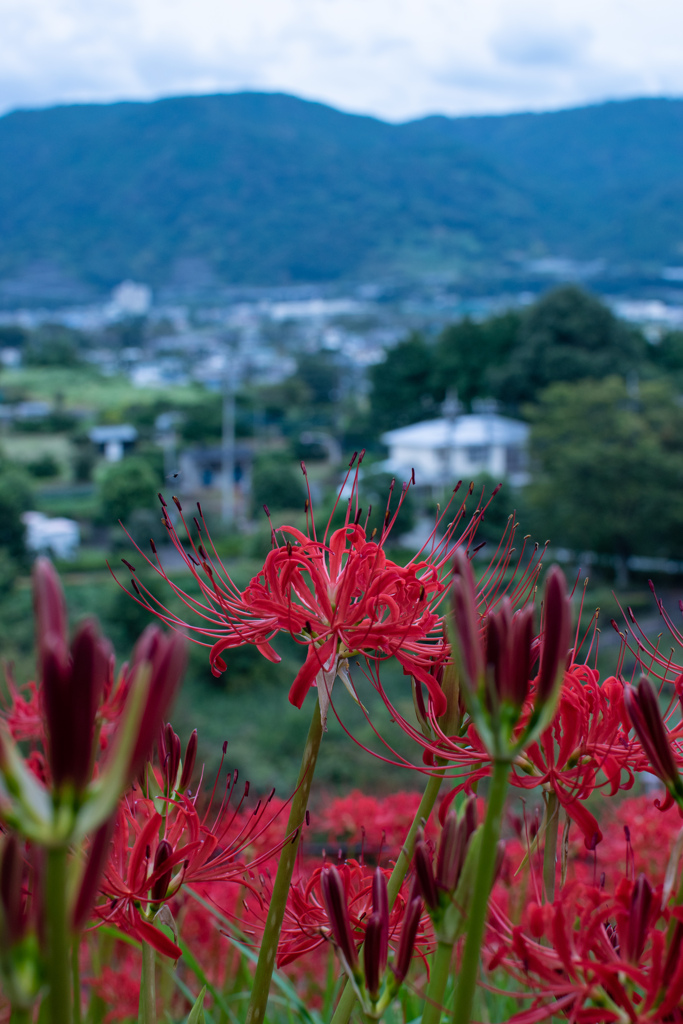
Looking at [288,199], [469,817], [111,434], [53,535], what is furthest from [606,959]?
[288,199]

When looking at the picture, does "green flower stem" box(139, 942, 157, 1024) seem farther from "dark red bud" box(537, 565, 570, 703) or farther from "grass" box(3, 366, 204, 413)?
"grass" box(3, 366, 204, 413)

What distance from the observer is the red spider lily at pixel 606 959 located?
2.60 feet

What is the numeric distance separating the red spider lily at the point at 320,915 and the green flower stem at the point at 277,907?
0.08m

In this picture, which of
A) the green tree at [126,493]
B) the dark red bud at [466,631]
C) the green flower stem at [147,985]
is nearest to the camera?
the dark red bud at [466,631]

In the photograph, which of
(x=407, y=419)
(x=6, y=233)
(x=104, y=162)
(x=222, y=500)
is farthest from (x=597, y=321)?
(x=104, y=162)

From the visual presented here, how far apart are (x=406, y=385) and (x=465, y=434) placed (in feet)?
27.1

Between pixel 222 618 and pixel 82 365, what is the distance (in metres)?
68.8

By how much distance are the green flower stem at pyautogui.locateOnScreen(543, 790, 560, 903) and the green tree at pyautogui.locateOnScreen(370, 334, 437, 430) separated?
1541 inches

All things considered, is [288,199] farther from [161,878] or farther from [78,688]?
[78,688]

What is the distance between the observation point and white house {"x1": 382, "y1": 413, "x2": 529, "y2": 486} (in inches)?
1283

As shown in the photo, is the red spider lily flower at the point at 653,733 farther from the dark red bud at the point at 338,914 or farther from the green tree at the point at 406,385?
the green tree at the point at 406,385

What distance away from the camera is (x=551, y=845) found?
1.10m

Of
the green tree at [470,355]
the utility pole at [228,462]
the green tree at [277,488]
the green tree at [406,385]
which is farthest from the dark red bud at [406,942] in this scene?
the green tree at [406,385]

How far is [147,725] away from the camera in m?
0.57
